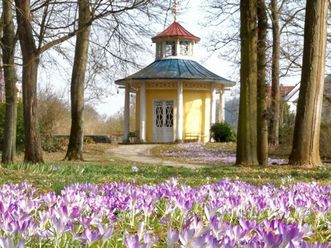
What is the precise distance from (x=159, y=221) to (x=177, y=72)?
36938mm

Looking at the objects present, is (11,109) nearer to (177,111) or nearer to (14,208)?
(14,208)

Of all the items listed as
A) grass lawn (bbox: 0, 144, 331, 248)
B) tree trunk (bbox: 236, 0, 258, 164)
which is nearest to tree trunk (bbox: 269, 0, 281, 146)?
tree trunk (bbox: 236, 0, 258, 164)

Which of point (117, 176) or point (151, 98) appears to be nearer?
point (117, 176)

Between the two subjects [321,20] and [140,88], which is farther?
[140,88]

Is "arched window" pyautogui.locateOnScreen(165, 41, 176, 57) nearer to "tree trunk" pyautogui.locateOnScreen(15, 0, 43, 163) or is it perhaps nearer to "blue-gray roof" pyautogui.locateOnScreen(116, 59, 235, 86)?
"blue-gray roof" pyautogui.locateOnScreen(116, 59, 235, 86)

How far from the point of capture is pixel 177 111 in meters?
39.7

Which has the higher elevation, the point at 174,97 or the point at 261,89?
the point at 174,97

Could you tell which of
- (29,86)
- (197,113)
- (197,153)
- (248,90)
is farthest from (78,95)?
(197,113)

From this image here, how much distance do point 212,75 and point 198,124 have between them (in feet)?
12.4

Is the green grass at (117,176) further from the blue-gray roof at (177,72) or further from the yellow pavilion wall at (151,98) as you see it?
the yellow pavilion wall at (151,98)

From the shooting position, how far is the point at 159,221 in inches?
131

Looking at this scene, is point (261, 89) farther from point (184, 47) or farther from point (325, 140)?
point (184, 47)

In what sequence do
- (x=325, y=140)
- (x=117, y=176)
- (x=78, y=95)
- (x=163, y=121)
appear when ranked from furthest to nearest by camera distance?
(x=163, y=121) → (x=325, y=140) → (x=78, y=95) → (x=117, y=176)

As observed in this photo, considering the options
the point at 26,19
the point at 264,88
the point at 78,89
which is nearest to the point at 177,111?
the point at 78,89
